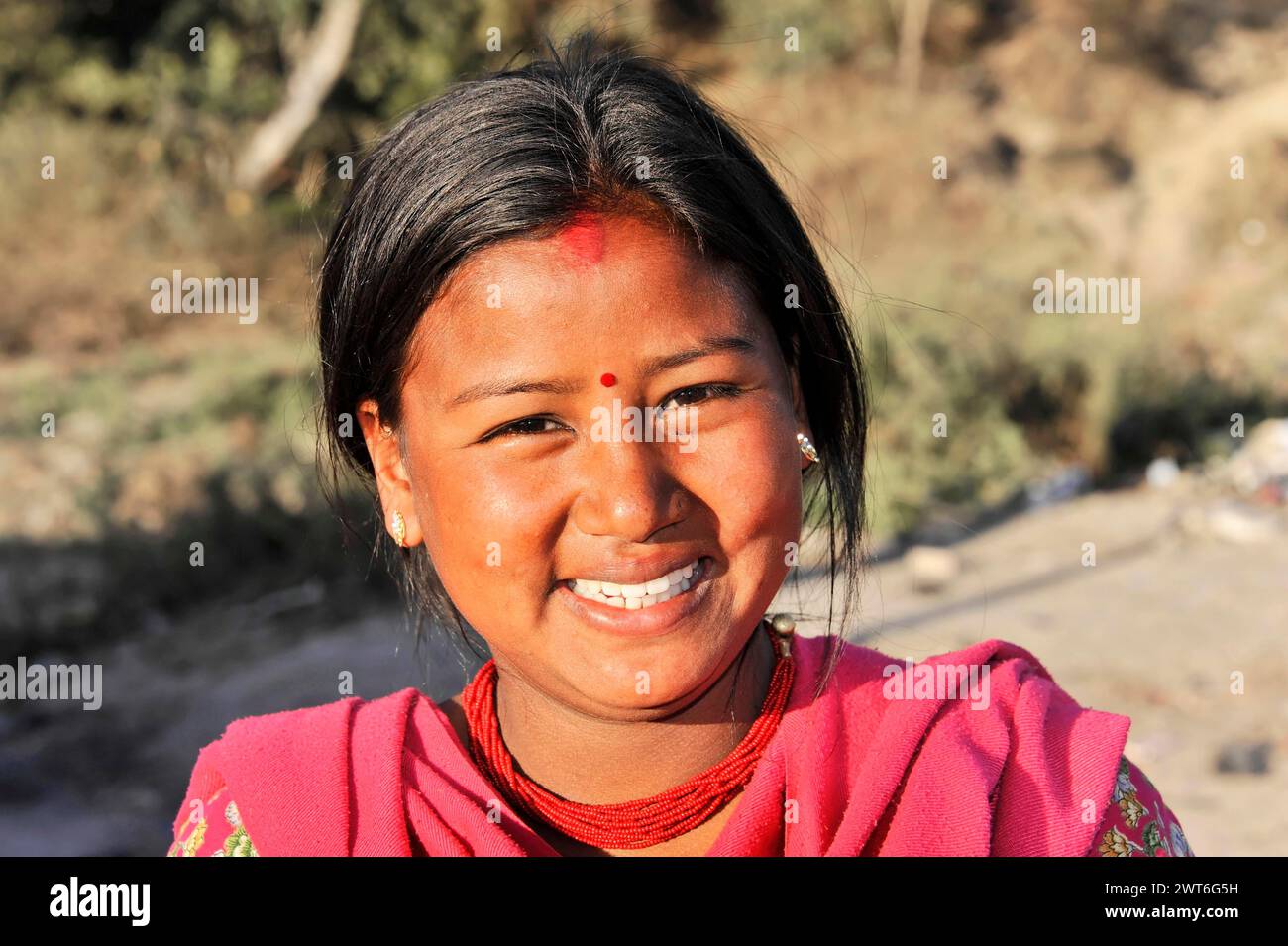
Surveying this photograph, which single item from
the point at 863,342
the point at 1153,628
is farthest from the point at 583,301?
the point at 1153,628

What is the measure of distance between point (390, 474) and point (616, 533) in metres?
0.41

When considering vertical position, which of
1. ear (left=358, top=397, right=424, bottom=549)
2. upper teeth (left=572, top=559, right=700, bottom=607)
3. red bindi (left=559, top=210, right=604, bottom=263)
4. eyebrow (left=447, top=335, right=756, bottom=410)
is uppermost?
red bindi (left=559, top=210, right=604, bottom=263)

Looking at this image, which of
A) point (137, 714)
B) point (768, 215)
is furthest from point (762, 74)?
point (768, 215)

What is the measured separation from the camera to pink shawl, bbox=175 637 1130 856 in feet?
5.38

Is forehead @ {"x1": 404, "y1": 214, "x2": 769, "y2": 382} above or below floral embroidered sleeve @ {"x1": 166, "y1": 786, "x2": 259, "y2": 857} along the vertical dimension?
above

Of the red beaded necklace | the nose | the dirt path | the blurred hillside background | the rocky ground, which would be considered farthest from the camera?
the blurred hillside background

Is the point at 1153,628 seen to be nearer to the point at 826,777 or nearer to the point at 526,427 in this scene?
the point at 826,777

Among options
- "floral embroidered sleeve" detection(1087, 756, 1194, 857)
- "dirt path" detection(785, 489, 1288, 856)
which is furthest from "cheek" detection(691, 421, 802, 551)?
"dirt path" detection(785, 489, 1288, 856)

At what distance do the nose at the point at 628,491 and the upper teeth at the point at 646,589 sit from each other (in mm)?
56

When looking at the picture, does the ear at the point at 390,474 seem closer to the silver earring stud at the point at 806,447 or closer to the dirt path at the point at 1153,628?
the silver earring stud at the point at 806,447

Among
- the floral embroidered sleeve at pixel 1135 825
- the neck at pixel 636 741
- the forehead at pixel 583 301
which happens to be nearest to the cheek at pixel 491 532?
the forehead at pixel 583 301

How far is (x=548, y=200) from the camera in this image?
1572mm

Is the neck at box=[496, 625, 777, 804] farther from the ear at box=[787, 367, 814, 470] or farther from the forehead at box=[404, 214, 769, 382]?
the forehead at box=[404, 214, 769, 382]

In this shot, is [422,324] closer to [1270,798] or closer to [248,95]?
[1270,798]
